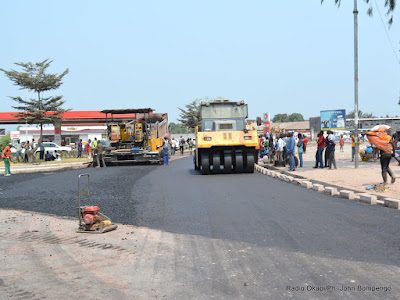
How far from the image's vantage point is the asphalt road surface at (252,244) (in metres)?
4.64

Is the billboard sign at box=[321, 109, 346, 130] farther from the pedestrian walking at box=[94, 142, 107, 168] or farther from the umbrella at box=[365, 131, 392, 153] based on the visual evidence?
the umbrella at box=[365, 131, 392, 153]

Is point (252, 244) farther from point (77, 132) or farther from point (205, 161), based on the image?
point (77, 132)

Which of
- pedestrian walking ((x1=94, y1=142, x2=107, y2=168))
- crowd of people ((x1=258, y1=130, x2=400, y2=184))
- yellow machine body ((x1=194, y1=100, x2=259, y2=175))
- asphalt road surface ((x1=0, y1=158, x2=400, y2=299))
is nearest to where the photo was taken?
asphalt road surface ((x1=0, y1=158, x2=400, y2=299))

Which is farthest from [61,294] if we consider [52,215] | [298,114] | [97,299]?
[298,114]

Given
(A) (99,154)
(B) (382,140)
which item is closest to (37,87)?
(A) (99,154)

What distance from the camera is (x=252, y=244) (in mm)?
6520

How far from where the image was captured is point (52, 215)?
984 centimetres

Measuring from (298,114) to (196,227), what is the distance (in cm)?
18483

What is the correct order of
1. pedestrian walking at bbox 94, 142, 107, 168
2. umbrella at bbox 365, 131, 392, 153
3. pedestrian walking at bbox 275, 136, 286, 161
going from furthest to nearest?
pedestrian walking at bbox 94, 142, 107, 168
pedestrian walking at bbox 275, 136, 286, 161
umbrella at bbox 365, 131, 392, 153

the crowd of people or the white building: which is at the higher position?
the white building

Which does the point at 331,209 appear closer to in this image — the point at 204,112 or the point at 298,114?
the point at 204,112

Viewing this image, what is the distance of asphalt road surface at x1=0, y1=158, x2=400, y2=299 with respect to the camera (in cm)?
464

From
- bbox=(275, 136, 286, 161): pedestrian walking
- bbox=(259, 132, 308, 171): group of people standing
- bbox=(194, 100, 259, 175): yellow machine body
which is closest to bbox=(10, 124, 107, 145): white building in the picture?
bbox=(259, 132, 308, 171): group of people standing

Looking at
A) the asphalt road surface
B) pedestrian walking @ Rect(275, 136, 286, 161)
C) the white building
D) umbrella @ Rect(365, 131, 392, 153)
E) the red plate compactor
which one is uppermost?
the white building
